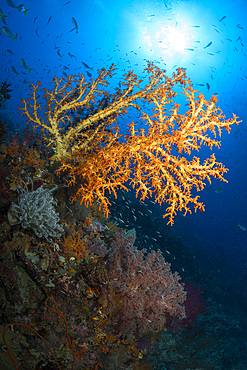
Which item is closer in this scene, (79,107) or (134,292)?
(134,292)

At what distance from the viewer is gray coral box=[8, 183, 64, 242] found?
2.90m

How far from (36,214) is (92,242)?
1.34 m

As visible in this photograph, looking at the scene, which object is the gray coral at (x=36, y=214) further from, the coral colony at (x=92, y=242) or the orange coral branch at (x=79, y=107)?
the orange coral branch at (x=79, y=107)

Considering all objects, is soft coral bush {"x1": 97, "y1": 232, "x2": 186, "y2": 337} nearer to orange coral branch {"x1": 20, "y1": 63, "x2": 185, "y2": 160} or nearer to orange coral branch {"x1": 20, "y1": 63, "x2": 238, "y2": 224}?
orange coral branch {"x1": 20, "y1": 63, "x2": 238, "y2": 224}

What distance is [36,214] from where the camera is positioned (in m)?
2.93

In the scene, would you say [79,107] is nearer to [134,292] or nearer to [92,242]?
[92,242]

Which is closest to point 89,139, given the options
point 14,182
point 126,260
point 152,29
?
point 14,182

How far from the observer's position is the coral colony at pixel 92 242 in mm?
2572

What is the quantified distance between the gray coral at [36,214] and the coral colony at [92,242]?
0.05 ft

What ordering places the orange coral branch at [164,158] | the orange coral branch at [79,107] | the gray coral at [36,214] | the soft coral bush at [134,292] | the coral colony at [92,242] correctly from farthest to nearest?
1. the orange coral branch at [79,107]
2. the soft coral bush at [134,292]
3. the orange coral branch at [164,158]
4. the gray coral at [36,214]
5. the coral colony at [92,242]

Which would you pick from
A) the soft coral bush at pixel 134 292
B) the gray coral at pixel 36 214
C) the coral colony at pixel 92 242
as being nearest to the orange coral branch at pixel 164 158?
the coral colony at pixel 92 242

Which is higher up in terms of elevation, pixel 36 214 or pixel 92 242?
pixel 92 242

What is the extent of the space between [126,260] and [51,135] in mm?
3168

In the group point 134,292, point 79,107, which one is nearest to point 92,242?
point 134,292
